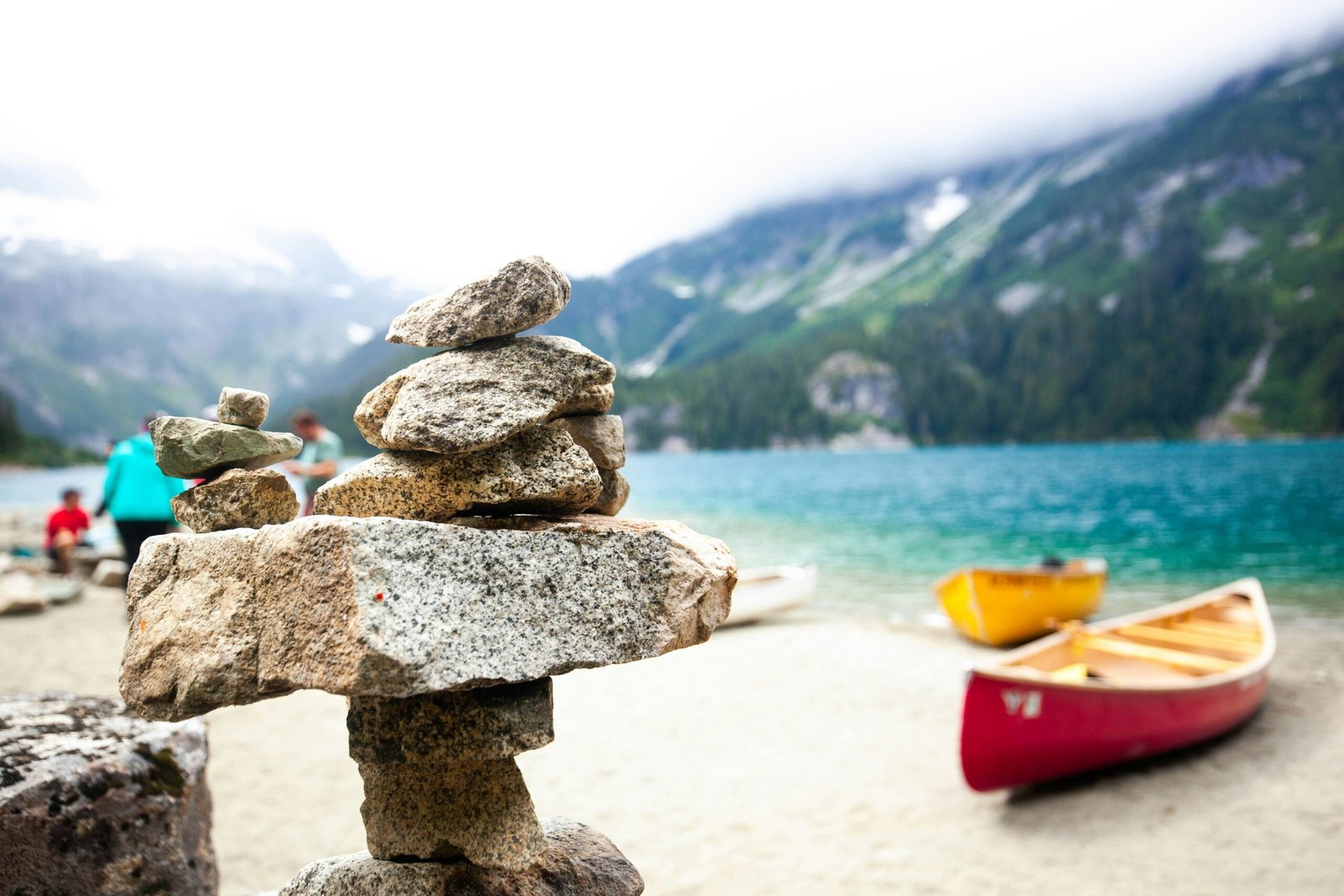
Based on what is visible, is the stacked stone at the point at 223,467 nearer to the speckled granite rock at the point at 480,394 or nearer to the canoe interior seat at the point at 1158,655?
the speckled granite rock at the point at 480,394

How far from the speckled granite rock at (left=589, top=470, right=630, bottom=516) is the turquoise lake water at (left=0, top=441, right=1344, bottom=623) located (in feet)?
68.1

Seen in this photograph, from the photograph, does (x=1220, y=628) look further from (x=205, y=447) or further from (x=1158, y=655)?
(x=205, y=447)

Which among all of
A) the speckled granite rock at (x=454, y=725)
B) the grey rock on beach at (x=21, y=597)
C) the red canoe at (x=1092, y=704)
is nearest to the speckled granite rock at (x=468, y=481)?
the speckled granite rock at (x=454, y=725)

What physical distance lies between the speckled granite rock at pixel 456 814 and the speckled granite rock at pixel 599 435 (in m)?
1.50

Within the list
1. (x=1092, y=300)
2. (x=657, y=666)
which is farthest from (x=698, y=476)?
(x=1092, y=300)

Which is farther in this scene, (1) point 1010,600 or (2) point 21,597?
(1) point 1010,600

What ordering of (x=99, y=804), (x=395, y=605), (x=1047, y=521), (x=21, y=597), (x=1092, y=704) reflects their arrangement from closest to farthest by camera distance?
1. (x=395, y=605)
2. (x=99, y=804)
3. (x=1092, y=704)
4. (x=21, y=597)
5. (x=1047, y=521)

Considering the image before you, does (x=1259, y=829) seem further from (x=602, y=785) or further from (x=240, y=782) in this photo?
(x=240, y=782)

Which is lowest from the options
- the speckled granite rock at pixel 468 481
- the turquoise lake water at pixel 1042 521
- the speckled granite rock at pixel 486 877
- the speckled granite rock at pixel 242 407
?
the turquoise lake water at pixel 1042 521

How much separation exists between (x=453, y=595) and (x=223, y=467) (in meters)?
1.51

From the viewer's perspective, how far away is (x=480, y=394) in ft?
10.5

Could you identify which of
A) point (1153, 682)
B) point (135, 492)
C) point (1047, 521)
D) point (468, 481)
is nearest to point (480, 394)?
point (468, 481)

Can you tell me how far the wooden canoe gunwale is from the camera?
29.6ft

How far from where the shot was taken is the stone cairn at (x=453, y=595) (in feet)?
8.89
